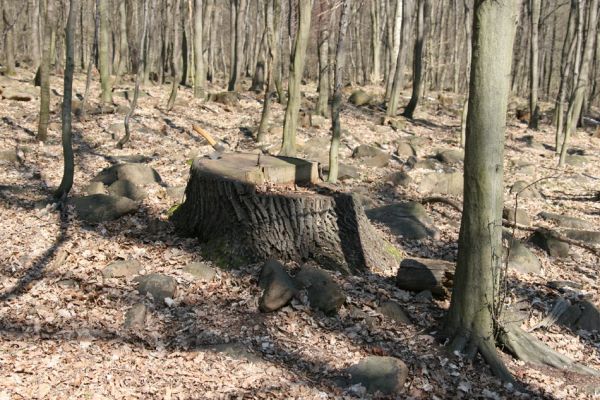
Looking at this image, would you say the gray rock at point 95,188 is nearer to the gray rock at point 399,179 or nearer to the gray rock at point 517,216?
the gray rock at point 399,179

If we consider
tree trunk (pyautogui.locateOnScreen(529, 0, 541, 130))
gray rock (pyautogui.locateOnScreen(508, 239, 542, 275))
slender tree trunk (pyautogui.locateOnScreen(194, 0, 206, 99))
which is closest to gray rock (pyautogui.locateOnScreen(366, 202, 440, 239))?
gray rock (pyautogui.locateOnScreen(508, 239, 542, 275))

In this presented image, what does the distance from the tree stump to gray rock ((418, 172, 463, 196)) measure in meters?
4.66

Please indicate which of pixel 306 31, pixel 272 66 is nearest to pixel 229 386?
pixel 306 31

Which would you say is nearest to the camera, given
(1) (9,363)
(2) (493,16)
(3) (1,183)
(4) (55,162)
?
(1) (9,363)

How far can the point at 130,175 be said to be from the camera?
9.43 metres

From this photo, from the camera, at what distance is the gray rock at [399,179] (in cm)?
1136

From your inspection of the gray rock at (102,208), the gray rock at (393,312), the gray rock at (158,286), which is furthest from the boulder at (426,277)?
the gray rock at (102,208)

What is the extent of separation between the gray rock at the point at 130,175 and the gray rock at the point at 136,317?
4.49 m

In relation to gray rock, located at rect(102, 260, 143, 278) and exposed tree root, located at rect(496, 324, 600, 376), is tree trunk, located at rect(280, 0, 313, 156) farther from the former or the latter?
exposed tree root, located at rect(496, 324, 600, 376)

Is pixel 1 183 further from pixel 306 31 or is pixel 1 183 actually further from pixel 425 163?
pixel 425 163

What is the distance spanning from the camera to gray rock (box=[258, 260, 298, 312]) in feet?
17.5

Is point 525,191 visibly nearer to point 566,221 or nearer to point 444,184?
point 444,184

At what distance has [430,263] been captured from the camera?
608 centimetres

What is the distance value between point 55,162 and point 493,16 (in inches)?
369
